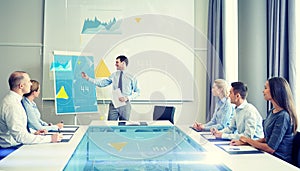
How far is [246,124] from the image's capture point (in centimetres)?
236

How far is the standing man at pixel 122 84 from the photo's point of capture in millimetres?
4066

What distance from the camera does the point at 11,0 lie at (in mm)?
4527

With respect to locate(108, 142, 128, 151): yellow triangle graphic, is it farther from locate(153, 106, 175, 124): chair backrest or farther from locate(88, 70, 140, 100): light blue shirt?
locate(88, 70, 140, 100): light blue shirt

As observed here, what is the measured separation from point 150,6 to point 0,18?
221cm

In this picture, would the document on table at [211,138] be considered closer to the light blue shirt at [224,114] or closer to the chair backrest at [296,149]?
the light blue shirt at [224,114]

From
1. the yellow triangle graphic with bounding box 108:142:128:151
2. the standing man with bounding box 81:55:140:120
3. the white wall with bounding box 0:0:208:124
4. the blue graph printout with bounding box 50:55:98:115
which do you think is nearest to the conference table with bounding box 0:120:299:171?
the yellow triangle graphic with bounding box 108:142:128:151

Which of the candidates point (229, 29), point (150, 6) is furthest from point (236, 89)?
point (150, 6)

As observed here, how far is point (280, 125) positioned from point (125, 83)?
2.59m

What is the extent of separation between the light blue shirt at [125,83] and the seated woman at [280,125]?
7.81ft

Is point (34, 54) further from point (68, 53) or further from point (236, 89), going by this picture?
point (236, 89)

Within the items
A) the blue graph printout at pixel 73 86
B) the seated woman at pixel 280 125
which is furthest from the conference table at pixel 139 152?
the blue graph printout at pixel 73 86

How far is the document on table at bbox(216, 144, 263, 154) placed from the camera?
77.1 inches

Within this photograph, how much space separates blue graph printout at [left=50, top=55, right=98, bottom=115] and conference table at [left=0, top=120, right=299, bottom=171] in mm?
1420

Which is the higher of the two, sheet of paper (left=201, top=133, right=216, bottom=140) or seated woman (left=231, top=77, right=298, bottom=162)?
seated woman (left=231, top=77, right=298, bottom=162)
